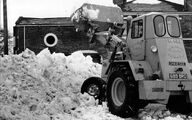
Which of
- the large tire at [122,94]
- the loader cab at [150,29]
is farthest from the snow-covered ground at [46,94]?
the loader cab at [150,29]

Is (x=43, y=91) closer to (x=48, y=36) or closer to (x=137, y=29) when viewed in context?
(x=137, y=29)

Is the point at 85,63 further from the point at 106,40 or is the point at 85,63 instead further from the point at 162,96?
the point at 162,96

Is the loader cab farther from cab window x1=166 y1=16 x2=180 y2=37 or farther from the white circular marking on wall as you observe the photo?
the white circular marking on wall

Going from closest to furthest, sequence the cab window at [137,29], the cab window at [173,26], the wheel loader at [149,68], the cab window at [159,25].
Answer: the wheel loader at [149,68], the cab window at [159,25], the cab window at [173,26], the cab window at [137,29]

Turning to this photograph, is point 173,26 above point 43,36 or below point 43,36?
above

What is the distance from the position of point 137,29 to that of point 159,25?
723 mm

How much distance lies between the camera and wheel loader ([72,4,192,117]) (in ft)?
28.5

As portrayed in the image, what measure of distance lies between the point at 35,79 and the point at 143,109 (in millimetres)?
3397

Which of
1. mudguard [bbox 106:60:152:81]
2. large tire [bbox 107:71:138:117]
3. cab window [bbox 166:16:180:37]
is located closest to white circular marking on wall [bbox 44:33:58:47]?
large tire [bbox 107:71:138:117]

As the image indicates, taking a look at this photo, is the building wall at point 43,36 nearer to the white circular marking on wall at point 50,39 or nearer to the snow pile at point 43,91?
the white circular marking on wall at point 50,39

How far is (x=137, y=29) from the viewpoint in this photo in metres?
9.80

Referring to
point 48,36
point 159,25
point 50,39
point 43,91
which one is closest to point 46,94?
point 43,91

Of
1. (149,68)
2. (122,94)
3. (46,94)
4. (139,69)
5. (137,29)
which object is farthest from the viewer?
(46,94)

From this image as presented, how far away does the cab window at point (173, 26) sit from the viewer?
30.5 feet
